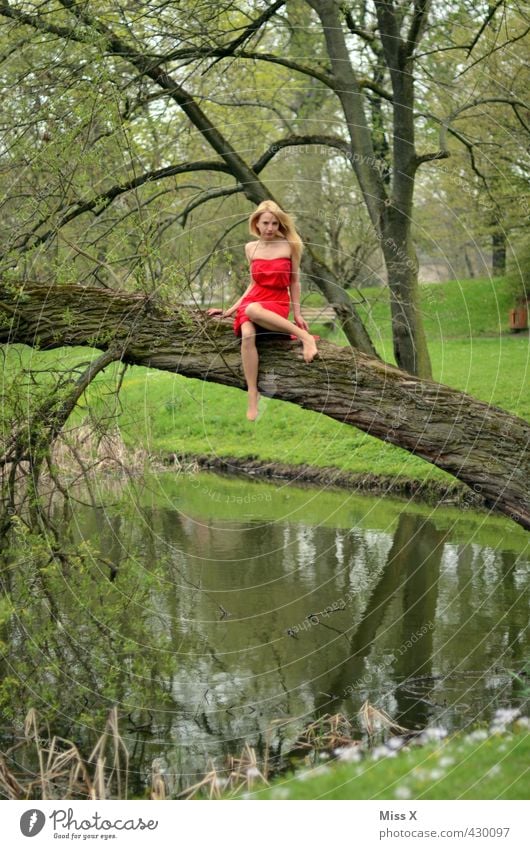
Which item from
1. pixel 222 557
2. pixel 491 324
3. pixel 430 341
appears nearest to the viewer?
pixel 222 557

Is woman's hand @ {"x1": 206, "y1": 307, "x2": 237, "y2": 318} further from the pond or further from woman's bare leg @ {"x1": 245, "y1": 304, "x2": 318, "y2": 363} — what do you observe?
the pond

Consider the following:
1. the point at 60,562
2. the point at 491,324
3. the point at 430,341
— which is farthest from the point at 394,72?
the point at 491,324

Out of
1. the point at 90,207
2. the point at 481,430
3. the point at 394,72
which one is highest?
the point at 394,72

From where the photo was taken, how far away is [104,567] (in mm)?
10805

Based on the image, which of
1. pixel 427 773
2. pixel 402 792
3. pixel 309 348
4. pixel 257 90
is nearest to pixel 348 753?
pixel 427 773

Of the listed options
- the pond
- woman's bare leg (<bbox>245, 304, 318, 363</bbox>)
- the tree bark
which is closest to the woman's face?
woman's bare leg (<bbox>245, 304, 318, 363</bbox>)

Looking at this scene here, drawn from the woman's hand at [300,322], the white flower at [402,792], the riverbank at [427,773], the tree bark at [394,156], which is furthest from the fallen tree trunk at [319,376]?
the tree bark at [394,156]

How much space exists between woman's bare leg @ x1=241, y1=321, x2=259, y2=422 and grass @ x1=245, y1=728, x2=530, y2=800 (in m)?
2.46

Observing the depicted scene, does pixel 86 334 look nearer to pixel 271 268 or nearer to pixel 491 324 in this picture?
pixel 271 268

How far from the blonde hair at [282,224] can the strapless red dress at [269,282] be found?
4.1 inches

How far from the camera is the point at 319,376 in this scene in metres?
7.42

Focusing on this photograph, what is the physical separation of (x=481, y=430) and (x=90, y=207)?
4437 millimetres

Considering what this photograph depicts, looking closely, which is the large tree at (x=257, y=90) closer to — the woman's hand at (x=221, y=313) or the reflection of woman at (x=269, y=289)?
the woman's hand at (x=221, y=313)

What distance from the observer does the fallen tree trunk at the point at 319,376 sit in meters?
7.40
